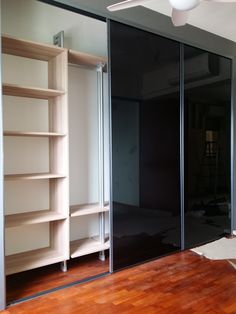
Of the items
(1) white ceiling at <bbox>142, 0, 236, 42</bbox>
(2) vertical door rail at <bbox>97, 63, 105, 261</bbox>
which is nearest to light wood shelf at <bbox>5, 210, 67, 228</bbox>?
(2) vertical door rail at <bbox>97, 63, 105, 261</bbox>

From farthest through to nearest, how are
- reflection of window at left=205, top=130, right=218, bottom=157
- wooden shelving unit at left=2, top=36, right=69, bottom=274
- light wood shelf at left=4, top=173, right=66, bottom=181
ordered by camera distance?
reflection of window at left=205, top=130, right=218, bottom=157 < wooden shelving unit at left=2, top=36, right=69, bottom=274 < light wood shelf at left=4, top=173, right=66, bottom=181

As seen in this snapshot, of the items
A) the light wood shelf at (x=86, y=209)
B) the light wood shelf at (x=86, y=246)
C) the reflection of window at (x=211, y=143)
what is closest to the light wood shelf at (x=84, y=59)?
the light wood shelf at (x=86, y=209)

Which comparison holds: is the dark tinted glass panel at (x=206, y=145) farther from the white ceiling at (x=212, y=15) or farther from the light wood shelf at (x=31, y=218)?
the light wood shelf at (x=31, y=218)

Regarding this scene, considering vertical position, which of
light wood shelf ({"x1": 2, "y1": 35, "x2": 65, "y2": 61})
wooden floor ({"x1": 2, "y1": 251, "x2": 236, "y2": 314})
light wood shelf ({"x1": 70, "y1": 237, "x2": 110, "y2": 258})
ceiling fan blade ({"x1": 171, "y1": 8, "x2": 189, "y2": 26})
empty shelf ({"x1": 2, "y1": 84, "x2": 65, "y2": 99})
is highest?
ceiling fan blade ({"x1": 171, "y1": 8, "x2": 189, "y2": 26})

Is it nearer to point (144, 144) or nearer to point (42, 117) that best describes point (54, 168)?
point (42, 117)

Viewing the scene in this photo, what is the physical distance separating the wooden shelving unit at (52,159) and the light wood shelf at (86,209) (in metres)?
0.15

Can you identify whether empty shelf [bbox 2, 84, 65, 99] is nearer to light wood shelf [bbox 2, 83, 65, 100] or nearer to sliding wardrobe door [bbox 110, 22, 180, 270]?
light wood shelf [bbox 2, 83, 65, 100]

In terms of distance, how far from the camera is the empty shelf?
239cm

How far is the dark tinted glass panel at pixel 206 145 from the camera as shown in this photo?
3.42 meters

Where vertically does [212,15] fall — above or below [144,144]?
above

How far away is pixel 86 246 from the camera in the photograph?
294 cm

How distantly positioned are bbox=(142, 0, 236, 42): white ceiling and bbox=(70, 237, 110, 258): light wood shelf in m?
2.51

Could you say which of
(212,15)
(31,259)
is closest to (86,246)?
(31,259)

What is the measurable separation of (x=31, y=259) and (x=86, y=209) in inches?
26.9
